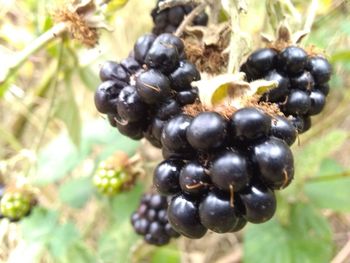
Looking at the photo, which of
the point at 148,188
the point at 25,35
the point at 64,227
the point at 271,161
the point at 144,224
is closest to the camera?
the point at 271,161

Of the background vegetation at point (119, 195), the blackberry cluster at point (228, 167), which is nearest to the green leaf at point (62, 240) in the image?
the background vegetation at point (119, 195)

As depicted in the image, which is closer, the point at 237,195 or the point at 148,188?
the point at 237,195

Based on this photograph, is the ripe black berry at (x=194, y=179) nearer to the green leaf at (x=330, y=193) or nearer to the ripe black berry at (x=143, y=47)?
the ripe black berry at (x=143, y=47)

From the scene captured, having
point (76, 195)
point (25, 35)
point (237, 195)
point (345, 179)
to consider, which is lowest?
point (345, 179)

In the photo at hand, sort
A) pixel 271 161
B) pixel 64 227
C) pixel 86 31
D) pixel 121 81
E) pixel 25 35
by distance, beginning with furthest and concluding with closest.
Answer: pixel 25 35, pixel 64 227, pixel 86 31, pixel 121 81, pixel 271 161

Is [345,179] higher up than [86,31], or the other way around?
[86,31]

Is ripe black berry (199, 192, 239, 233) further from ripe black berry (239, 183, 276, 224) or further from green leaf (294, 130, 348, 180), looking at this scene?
green leaf (294, 130, 348, 180)

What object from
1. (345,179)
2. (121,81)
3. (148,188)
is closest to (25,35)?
(148,188)

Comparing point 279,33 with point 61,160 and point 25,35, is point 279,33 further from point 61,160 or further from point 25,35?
point 25,35
